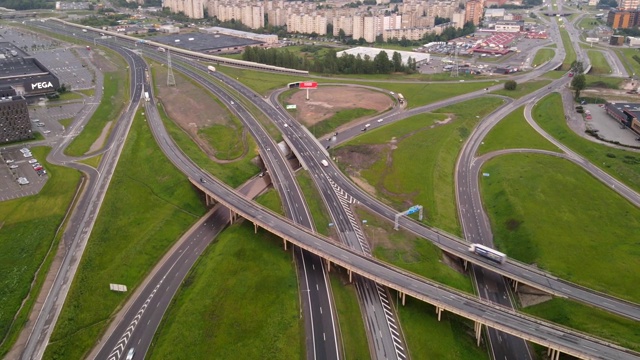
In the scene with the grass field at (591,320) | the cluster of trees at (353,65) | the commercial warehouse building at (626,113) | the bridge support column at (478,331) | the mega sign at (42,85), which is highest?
the cluster of trees at (353,65)

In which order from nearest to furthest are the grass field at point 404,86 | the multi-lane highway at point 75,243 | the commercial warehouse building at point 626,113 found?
the multi-lane highway at point 75,243 < the commercial warehouse building at point 626,113 < the grass field at point 404,86

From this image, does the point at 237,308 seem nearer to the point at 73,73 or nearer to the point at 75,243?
the point at 75,243

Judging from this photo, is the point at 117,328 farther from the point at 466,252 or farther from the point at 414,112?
the point at 414,112

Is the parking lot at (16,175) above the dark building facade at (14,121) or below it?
below

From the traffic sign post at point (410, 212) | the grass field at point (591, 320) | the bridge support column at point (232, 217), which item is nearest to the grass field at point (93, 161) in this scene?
the bridge support column at point (232, 217)

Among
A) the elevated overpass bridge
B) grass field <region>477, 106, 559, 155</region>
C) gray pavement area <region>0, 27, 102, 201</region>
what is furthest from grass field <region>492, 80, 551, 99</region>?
gray pavement area <region>0, 27, 102, 201</region>

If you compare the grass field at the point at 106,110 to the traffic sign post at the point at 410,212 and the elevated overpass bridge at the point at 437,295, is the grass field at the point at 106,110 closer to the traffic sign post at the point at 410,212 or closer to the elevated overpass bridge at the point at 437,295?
the elevated overpass bridge at the point at 437,295

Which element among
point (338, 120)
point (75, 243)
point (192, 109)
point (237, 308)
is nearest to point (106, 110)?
point (192, 109)
